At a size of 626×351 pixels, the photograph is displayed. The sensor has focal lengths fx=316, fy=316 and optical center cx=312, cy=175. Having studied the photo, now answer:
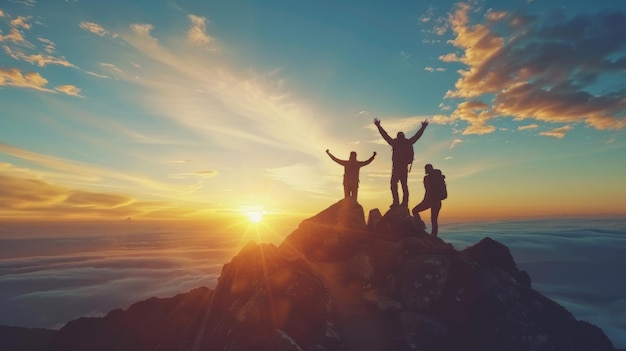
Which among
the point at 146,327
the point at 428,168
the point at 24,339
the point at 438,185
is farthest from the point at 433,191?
the point at 24,339

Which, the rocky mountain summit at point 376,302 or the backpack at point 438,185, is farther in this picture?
the backpack at point 438,185

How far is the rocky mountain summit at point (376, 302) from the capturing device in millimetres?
13117

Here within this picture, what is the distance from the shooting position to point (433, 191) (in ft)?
63.7

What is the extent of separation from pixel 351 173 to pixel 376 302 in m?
8.79

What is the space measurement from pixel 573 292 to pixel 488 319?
18652 centimetres

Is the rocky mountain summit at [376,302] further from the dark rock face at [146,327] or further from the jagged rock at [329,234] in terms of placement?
the dark rock face at [146,327]

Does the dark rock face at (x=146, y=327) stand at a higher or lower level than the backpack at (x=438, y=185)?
lower

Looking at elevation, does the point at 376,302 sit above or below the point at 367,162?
below

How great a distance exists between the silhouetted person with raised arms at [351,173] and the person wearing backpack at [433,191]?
3863mm

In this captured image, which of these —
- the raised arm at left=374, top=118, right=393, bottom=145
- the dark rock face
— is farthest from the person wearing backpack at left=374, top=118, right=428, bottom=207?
the dark rock face

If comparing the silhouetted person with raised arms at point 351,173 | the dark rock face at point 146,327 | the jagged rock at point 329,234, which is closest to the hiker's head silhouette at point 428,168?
the silhouetted person with raised arms at point 351,173

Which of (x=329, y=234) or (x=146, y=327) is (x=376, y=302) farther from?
(x=146, y=327)

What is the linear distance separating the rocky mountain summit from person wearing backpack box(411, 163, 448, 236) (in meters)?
1.36

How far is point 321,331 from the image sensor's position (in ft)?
41.7
